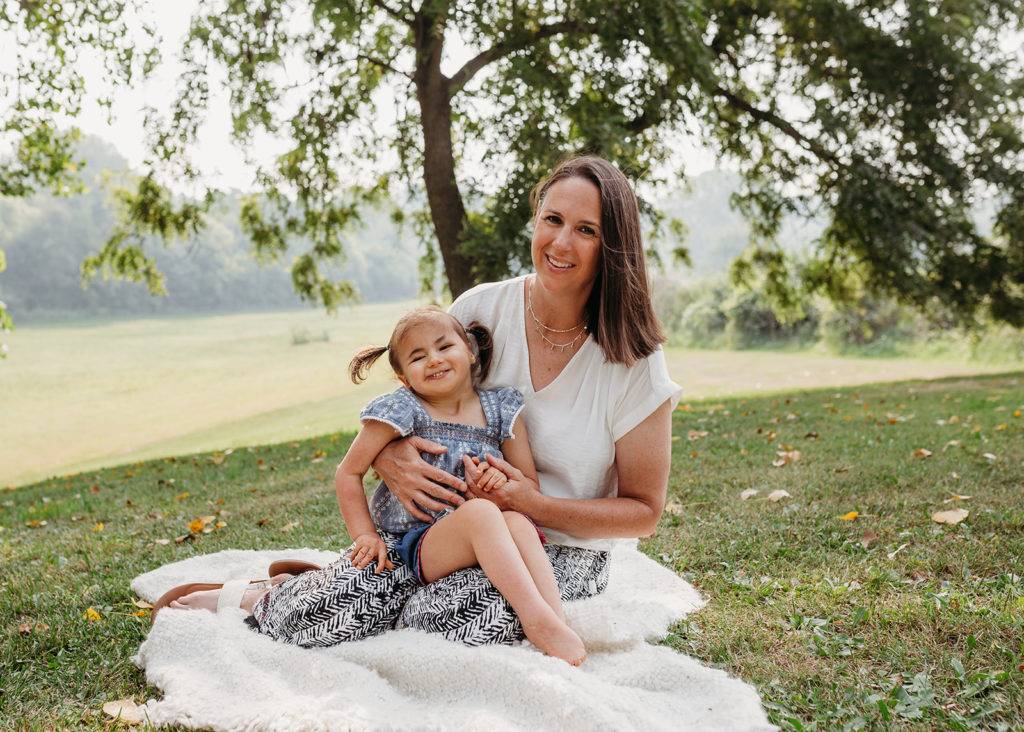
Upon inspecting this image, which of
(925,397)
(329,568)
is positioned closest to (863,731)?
(329,568)

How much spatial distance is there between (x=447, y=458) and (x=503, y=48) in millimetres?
8646

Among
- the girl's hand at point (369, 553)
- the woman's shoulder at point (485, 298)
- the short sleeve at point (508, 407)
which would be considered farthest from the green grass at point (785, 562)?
the woman's shoulder at point (485, 298)

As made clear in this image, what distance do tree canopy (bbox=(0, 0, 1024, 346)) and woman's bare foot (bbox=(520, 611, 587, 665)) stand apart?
722 cm

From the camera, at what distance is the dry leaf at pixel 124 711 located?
102 inches

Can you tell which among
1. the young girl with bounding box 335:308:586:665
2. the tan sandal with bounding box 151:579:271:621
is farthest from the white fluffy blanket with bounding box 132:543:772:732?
the young girl with bounding box 335:308:586:665

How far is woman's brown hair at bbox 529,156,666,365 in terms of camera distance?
3.05 metres

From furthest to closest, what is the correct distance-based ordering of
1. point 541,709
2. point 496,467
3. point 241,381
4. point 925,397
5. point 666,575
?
point 241,381, point 925,397, point 666,575, point 496,467, point 541,709

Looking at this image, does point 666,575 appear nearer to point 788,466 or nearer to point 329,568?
point 329,568

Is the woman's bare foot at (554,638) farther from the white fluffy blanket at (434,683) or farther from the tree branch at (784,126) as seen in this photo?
the tree branch at (784,126)

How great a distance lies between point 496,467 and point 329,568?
71 centimetres

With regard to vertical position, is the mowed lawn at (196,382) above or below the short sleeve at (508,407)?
below

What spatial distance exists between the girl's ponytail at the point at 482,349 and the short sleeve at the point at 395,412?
0.35 m

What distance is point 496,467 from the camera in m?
3.04

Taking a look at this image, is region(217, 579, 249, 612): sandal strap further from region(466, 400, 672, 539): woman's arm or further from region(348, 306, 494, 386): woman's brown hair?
region(466, 400, 672, 539): woman's arm
